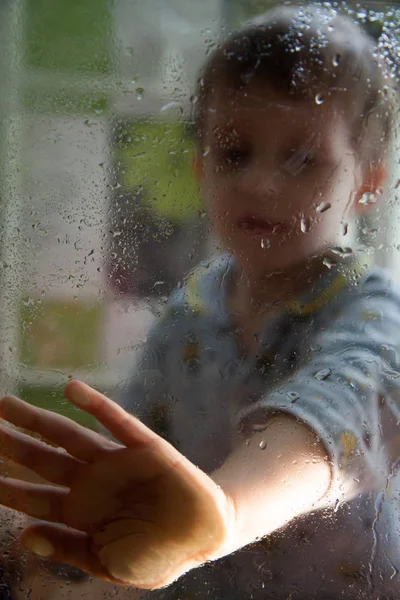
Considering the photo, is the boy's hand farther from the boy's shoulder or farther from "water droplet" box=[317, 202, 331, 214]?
"water droplet" box=[317, 202, 331, 214]

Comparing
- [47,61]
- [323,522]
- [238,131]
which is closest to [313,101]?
[238,131]

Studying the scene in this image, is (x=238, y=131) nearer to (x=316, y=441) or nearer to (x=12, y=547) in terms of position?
(x=316, y=441)

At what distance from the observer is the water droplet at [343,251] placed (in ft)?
1.23

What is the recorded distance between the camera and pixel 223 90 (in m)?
0.38

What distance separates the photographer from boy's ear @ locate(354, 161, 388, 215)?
374mm

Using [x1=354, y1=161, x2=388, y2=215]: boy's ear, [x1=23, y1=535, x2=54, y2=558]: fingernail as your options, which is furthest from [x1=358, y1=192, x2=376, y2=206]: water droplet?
[x1=23, y1=535, x2=54, y2=558]: fingernail

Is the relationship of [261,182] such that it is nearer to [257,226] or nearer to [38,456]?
[257,226]

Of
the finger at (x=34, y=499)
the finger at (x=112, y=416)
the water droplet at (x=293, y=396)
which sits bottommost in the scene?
the finger at (x=34, y=499)

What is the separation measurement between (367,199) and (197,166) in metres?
0.12

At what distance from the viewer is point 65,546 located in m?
0.35

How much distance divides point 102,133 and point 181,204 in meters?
0.08

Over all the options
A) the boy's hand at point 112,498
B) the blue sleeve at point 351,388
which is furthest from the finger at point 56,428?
the blue sleeve at point 351,388

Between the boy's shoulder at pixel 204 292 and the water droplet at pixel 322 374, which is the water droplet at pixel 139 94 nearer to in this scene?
the boy's shoulder at pixel 204 292

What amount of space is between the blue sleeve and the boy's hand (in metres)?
0.07
